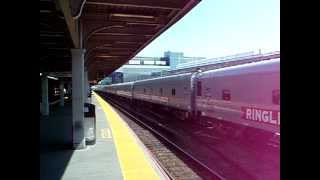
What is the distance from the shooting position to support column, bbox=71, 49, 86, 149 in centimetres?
1295

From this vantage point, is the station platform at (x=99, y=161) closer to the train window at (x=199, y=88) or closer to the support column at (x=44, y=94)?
the train window at (x=199, y=88)

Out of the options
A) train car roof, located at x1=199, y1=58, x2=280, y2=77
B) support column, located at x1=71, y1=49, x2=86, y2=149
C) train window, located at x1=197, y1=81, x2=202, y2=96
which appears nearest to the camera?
train car roof, located at x1=199, y1=58, x2=280, y2=77

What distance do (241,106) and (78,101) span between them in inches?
192

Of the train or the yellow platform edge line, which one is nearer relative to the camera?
the yellow platform edge line

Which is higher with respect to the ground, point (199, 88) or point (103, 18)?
point (103, 18)

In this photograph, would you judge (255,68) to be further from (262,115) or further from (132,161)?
(132,161)

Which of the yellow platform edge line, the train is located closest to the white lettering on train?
the train

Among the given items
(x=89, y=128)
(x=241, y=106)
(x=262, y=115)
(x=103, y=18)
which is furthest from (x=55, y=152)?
(x=262, y=115)

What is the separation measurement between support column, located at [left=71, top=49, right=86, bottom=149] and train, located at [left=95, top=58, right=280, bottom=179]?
431 centimetres

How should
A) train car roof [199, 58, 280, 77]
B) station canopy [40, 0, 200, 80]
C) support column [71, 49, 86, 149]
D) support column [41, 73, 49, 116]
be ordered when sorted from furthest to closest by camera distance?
support column [41, 73, 49, 116]
support column [71, 49, 86, 149]
train car roof [199, 58, 280, 77]
station canopy [40, 0, 200, 80]

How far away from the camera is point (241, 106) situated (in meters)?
13.4

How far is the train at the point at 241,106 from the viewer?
11.2 metres

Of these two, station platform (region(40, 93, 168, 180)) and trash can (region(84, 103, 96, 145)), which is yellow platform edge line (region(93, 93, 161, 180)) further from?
trash can (region(84, 103, 96, 145))
